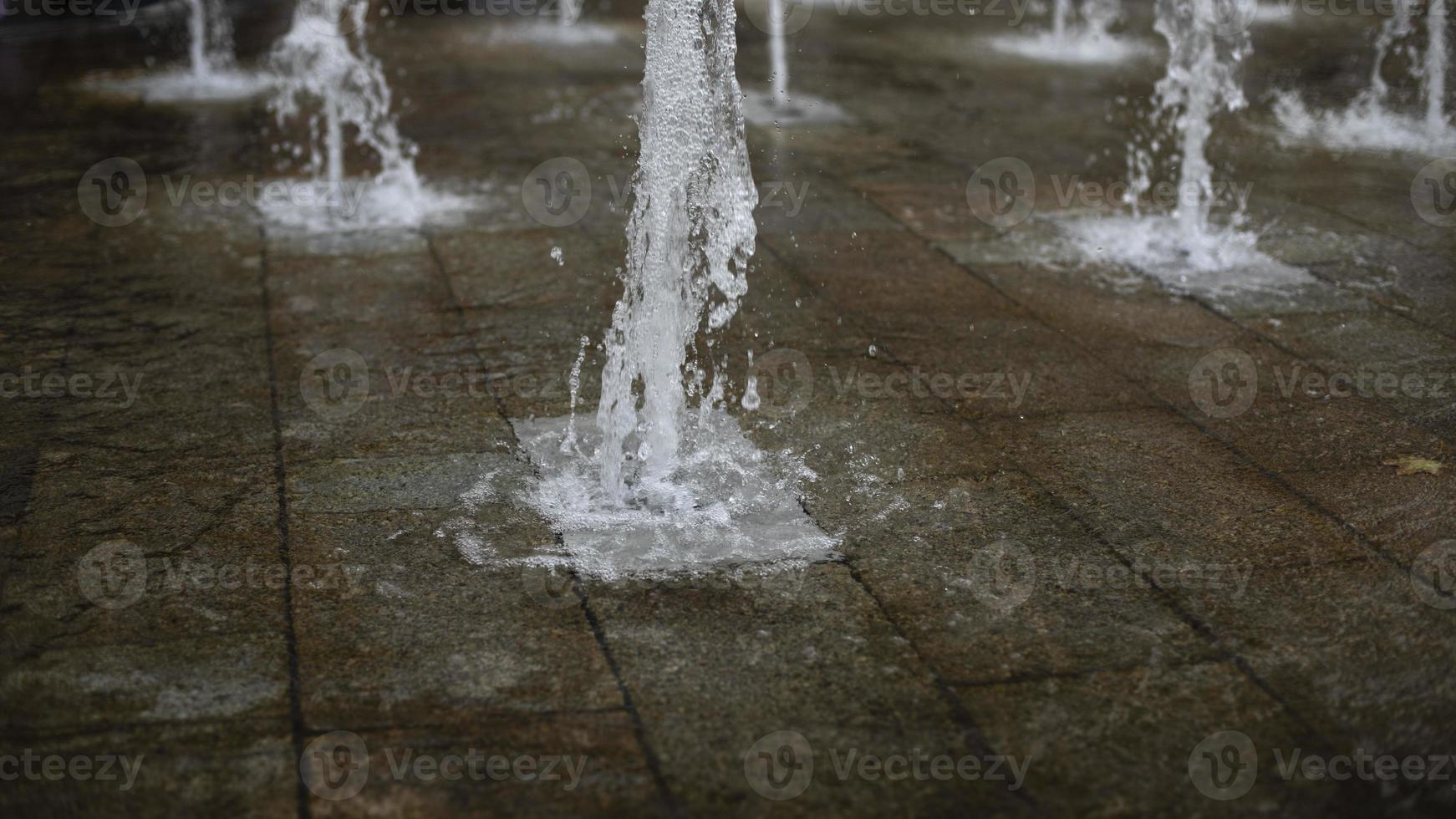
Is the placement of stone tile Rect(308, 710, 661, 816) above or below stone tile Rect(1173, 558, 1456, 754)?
below

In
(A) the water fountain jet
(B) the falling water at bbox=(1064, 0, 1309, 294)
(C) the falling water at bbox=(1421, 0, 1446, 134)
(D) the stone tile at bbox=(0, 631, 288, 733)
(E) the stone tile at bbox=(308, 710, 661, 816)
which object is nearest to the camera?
(E) the stone tile at bbox=(308, 710, 661, 816)

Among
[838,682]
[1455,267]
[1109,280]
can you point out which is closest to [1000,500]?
[838,682]

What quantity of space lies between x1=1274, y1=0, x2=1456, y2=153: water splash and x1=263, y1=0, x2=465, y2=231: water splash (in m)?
4.95

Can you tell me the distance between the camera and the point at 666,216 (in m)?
4.22

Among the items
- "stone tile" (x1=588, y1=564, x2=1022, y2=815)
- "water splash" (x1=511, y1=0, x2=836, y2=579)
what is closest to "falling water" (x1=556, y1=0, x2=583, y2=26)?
"water splash" (x1=511, y1=0, x2=836, y2=579)

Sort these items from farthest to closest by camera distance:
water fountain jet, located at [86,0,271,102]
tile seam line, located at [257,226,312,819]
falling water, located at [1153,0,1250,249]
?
1. water fountain jet, located at [86,0,271,102]
2. falling water, located at [1153,0,1250,249]
3. tile seam line, located at [257,226,312,819]

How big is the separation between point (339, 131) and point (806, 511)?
415 centimetres

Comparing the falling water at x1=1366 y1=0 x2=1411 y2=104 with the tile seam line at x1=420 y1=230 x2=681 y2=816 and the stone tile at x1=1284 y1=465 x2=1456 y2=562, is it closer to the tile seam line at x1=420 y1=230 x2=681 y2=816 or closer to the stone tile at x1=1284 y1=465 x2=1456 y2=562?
the stone tile at x1=1284 y1=465 x2=1456 y2=562

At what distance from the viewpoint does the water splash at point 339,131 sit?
6.53m

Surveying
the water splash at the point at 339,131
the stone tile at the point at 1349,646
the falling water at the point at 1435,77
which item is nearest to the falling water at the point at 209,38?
the water splash at the point at 339,131

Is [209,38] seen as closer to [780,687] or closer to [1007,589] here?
[1007,589]

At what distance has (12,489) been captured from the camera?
12.9 feet

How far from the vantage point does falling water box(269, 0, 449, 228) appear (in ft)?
21.5

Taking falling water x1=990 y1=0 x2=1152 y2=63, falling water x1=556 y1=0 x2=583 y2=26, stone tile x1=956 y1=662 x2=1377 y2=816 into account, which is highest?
falling water x1=556 y1=0 x2=583 y2=26
